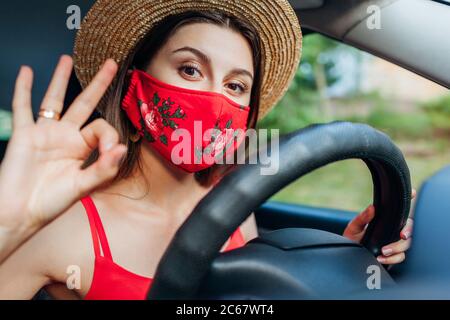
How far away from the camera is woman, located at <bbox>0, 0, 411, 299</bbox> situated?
4.33ft

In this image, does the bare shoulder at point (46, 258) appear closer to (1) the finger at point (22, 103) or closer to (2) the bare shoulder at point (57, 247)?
(2) the bare shoulder at point (57, 247)

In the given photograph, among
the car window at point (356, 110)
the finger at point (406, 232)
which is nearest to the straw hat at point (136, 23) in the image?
the finger at point (406, 232)

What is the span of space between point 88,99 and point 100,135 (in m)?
0.09

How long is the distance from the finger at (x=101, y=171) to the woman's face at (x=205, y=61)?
0.45 m

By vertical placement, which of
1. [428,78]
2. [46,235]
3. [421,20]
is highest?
[421,20]

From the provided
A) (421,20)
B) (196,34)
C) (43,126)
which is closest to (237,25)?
(196,34)

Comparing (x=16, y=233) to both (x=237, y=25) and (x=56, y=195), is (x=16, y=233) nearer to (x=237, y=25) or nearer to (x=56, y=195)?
(x=56, y=195)

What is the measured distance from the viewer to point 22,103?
0.98m

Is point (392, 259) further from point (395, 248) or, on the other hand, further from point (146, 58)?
point (146, 58)

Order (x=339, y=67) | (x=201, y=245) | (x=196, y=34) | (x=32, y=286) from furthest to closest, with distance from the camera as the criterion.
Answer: (x=339, y=67)
(x=196, y=34)
(x=32, y=286)
(x=201, y=245)

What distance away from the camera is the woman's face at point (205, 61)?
1.38m

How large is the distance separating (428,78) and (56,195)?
1.03 meters

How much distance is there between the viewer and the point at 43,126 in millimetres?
980

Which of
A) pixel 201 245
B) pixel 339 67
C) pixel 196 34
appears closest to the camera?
pixel 201 245
